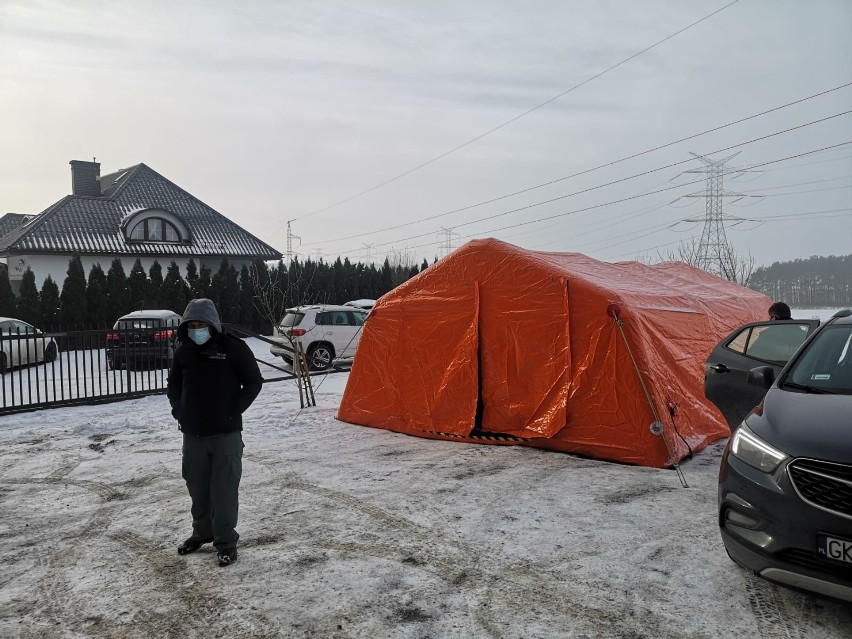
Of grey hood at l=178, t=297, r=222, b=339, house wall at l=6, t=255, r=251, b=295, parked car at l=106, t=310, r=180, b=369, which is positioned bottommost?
parked car at l=106, t=310, r=180, b=369

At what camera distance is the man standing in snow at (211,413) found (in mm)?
4352

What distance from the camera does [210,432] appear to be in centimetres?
435

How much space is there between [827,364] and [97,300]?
2533cm

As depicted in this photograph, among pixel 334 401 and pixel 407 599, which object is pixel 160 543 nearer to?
pixel 407 599

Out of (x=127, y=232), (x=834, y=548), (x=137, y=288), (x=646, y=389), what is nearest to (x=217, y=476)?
(x=834, y=548)

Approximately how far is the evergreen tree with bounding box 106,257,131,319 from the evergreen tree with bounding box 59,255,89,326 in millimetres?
920

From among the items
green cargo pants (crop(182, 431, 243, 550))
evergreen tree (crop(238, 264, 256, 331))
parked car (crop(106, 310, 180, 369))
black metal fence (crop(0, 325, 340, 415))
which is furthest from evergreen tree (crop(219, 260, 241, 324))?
green cargo pants (crop(182, 431, 243, 550))

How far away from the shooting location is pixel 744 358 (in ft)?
21.6

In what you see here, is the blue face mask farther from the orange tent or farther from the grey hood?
the orange tent

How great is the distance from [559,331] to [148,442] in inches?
219

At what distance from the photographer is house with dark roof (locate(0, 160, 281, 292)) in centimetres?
2714

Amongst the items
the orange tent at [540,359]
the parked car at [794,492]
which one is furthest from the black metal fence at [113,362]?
the parked car at [794,492]

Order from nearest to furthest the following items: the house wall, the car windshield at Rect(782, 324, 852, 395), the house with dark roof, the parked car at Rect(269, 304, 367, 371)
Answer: the car windshield at Rect(782, 324, 852, 395) → the parked car at Rect(269, 304, 367, 371) → the house wall → the house with dark roof

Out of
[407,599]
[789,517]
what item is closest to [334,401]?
[407,599]
